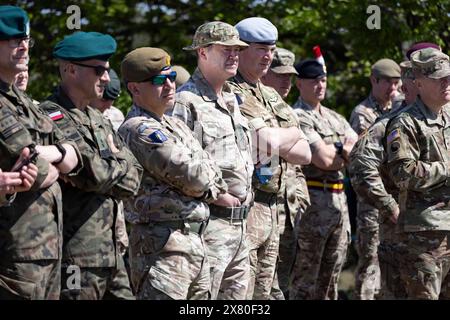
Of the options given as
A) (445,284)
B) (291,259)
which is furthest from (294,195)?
(445,284)

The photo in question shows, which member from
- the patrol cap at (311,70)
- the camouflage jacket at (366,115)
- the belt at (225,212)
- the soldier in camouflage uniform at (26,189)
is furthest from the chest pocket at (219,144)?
the camouflage jacket at (366,115)

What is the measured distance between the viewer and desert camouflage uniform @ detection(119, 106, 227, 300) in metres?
6.52

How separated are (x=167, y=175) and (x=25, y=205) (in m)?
1.11

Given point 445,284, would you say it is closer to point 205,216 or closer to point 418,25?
point 205,216

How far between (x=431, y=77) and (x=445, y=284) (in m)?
1.56

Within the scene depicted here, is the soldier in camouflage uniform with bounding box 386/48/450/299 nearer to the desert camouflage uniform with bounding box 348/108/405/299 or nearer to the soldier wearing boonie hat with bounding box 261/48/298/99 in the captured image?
the desert camouflage uniform with bounding box 348/108/405/299

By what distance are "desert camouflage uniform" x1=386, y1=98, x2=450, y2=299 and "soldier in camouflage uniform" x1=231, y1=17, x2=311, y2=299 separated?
700 mm

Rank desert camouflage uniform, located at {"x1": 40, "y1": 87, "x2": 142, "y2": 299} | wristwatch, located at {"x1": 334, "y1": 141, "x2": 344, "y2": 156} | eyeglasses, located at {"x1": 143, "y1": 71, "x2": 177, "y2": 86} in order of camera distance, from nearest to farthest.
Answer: desert camouflage uniform, located at {"x1": 40, "y1": 87, "x2": 142, "y2": 299} → eyeglasses, located at {"x1": 143, "y1": 71, "x2": 177, "y2": 86} → wristwatch, located at {"x1": 334, "y1": 141, "x2": 344, "y2": 156}

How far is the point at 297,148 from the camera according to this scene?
25.8 ft

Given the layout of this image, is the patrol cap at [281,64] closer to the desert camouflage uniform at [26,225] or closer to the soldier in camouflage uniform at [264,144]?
the soldier in camouflage uniform at [264,144]

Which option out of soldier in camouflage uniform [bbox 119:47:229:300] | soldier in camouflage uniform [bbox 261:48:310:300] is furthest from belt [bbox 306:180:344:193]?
soldier in camouflage uniform [bbox 119:47:229:300]

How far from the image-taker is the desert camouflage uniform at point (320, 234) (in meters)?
9.70

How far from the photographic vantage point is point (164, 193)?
6.62 metres
